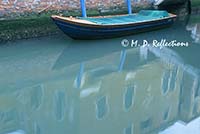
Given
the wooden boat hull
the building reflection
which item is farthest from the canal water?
the wooden boat hull

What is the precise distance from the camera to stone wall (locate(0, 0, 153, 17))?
7.78 metres

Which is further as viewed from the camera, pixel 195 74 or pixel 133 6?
pixel 133 6

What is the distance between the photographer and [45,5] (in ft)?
27.8

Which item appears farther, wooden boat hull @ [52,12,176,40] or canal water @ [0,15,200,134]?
wooden boat hull @ [52,12,176,40]

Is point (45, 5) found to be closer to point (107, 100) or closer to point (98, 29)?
point (98, 29)

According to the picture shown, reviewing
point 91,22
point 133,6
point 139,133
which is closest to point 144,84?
point 139,133

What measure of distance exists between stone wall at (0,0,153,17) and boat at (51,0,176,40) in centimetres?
68

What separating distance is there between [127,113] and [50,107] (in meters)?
1.10

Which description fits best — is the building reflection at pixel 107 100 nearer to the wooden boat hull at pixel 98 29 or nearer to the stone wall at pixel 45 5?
the wooden boat hull at pixel 98 29

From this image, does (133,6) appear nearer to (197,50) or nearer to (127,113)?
(197,50)

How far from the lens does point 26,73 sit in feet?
20.6

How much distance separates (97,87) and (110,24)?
2.66 m

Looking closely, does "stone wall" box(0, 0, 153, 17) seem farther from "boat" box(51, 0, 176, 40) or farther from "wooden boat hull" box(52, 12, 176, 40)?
"wooden boat hull" box(52, 12, 176, 40)

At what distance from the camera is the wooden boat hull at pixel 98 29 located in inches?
295
